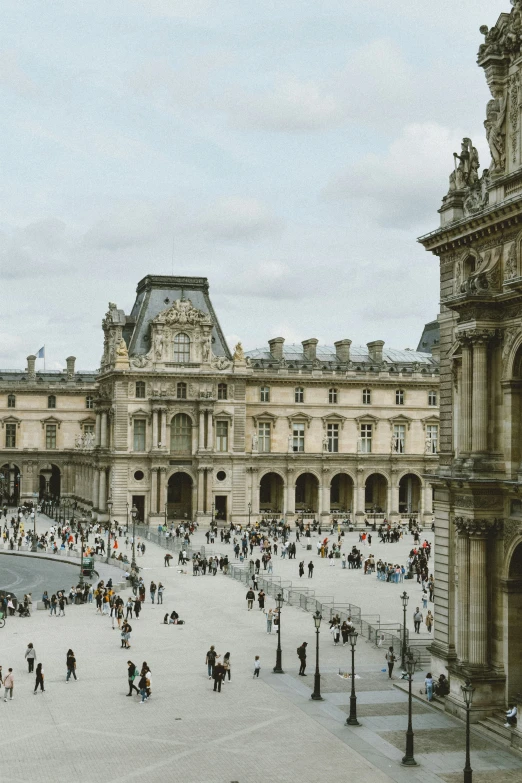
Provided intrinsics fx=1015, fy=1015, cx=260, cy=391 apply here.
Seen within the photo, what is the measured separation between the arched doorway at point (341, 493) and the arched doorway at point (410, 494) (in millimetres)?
5310

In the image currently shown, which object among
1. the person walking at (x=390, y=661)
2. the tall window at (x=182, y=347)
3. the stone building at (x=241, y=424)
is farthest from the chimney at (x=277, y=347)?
the person walking at (x=390, y=661)

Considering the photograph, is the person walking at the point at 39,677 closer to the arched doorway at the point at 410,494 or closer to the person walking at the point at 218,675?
the person walking at the point at 218,675

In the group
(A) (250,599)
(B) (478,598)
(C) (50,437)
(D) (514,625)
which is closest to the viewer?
(D) (514,625)

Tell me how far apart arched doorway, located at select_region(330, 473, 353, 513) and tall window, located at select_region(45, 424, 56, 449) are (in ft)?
103

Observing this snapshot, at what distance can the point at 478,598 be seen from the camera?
30.0 m

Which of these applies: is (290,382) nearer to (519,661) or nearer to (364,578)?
(364,578)

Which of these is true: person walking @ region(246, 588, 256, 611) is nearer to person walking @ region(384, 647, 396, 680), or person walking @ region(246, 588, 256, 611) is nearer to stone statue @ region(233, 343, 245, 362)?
person walking @ region(384, 647, 396, 680)

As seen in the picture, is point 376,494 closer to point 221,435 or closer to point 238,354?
point 221,435

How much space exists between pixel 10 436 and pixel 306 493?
33050 mm

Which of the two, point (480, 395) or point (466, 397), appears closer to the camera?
point (480, 395)

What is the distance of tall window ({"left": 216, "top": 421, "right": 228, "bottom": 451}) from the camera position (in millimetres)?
92750

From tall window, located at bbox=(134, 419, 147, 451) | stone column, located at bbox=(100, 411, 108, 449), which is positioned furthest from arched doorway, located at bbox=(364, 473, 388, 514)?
stone column, located at bbox=(100, 411, 108, 449)

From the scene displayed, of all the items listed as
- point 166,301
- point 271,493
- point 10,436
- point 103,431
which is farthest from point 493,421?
point 10,436

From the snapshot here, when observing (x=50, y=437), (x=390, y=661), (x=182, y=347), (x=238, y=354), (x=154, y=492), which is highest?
(x=182, y=347)
